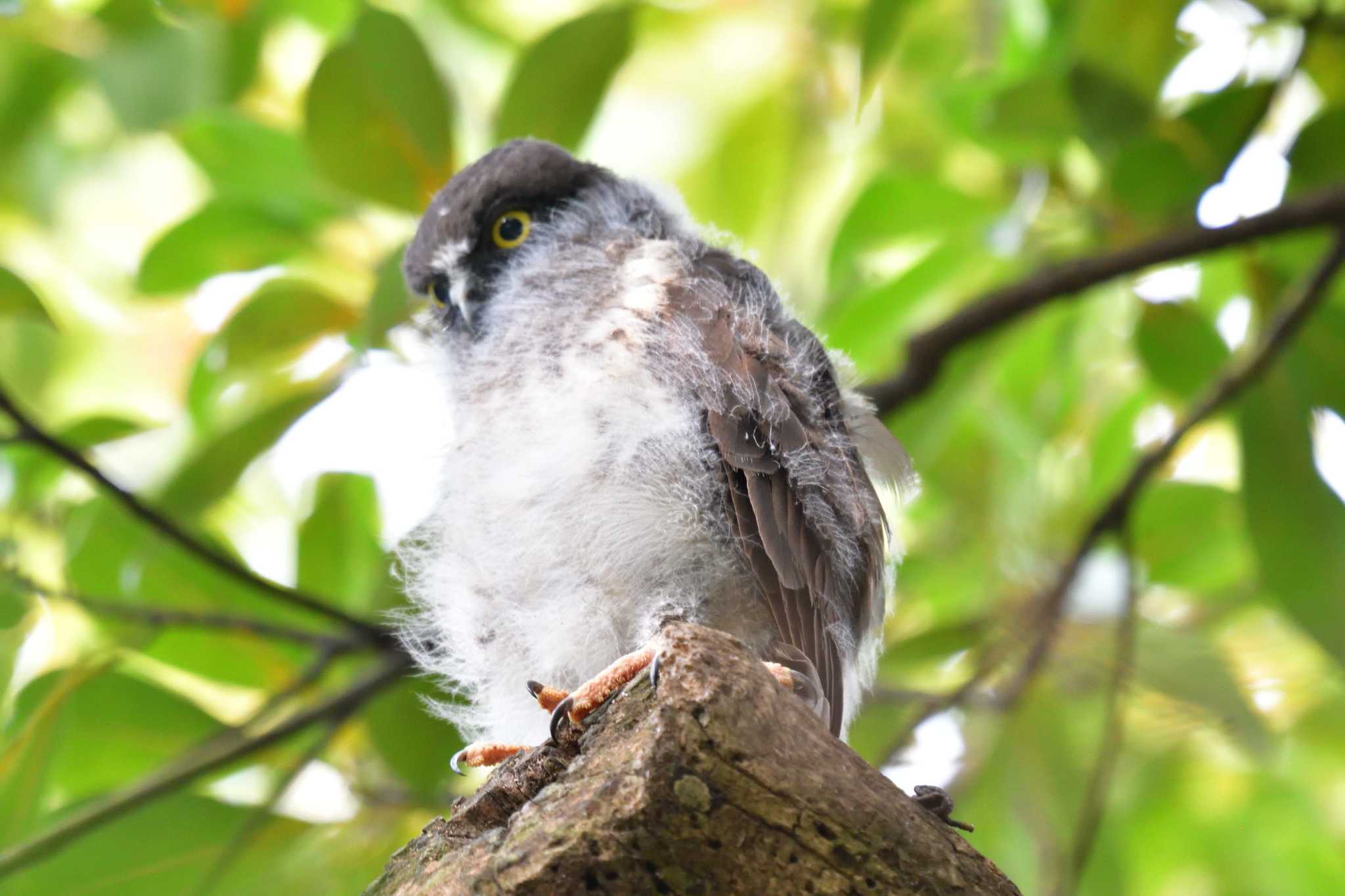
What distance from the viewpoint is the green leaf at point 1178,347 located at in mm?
3670

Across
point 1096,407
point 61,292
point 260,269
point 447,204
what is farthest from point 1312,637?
point 61,292

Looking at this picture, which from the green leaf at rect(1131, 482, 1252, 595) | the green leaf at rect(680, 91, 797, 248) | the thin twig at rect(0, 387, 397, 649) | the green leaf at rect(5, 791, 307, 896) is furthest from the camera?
the green leaf at rect(680, 91, 797, 248)

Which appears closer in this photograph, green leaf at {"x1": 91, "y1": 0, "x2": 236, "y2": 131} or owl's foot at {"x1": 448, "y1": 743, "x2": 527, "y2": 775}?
owl's foot at {"x1": 448, "y1": 743, "x2": 527, "y2": 775}

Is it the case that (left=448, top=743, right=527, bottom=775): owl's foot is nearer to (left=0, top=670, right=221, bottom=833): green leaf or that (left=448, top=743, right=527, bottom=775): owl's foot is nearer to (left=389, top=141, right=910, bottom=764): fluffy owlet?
(left=389, top=141, right=910, bottom=764): fluffy owlet

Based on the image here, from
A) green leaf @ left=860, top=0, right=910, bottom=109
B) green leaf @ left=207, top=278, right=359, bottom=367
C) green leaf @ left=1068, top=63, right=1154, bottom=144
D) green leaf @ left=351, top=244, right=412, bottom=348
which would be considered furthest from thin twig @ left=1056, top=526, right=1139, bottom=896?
green leaf @ left=207, top=278, right=359, bottom=367

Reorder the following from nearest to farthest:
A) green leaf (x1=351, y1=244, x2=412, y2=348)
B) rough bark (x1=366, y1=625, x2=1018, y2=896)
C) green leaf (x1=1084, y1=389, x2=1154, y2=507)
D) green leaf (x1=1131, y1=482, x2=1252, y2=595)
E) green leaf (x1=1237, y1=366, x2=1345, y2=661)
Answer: rough bark (x1=366, y1=625, x2=1018, y2=896) → green leaf (x1=351, y1=244, x2=412, y2=348) → green leaf (x1=1237, y1=366, x2=1345, y2=661) → green leaf (x1=1131, y1=482, x2=1252, y2=595) → green leaf (x1=1084, y1=389, x2=1154, y2=507)

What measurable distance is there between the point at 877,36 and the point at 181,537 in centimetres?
200

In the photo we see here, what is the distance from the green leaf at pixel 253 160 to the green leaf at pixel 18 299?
31.8 inches

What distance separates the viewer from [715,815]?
4.66 ft

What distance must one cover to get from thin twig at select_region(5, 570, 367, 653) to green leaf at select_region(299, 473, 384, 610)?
0.63ft

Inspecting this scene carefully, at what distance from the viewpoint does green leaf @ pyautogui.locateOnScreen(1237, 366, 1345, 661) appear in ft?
10.5

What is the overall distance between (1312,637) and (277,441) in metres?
2.67

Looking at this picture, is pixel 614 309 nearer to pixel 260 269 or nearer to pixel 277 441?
pixel 277 441

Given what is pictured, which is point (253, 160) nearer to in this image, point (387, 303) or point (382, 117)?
point (382, 117)
